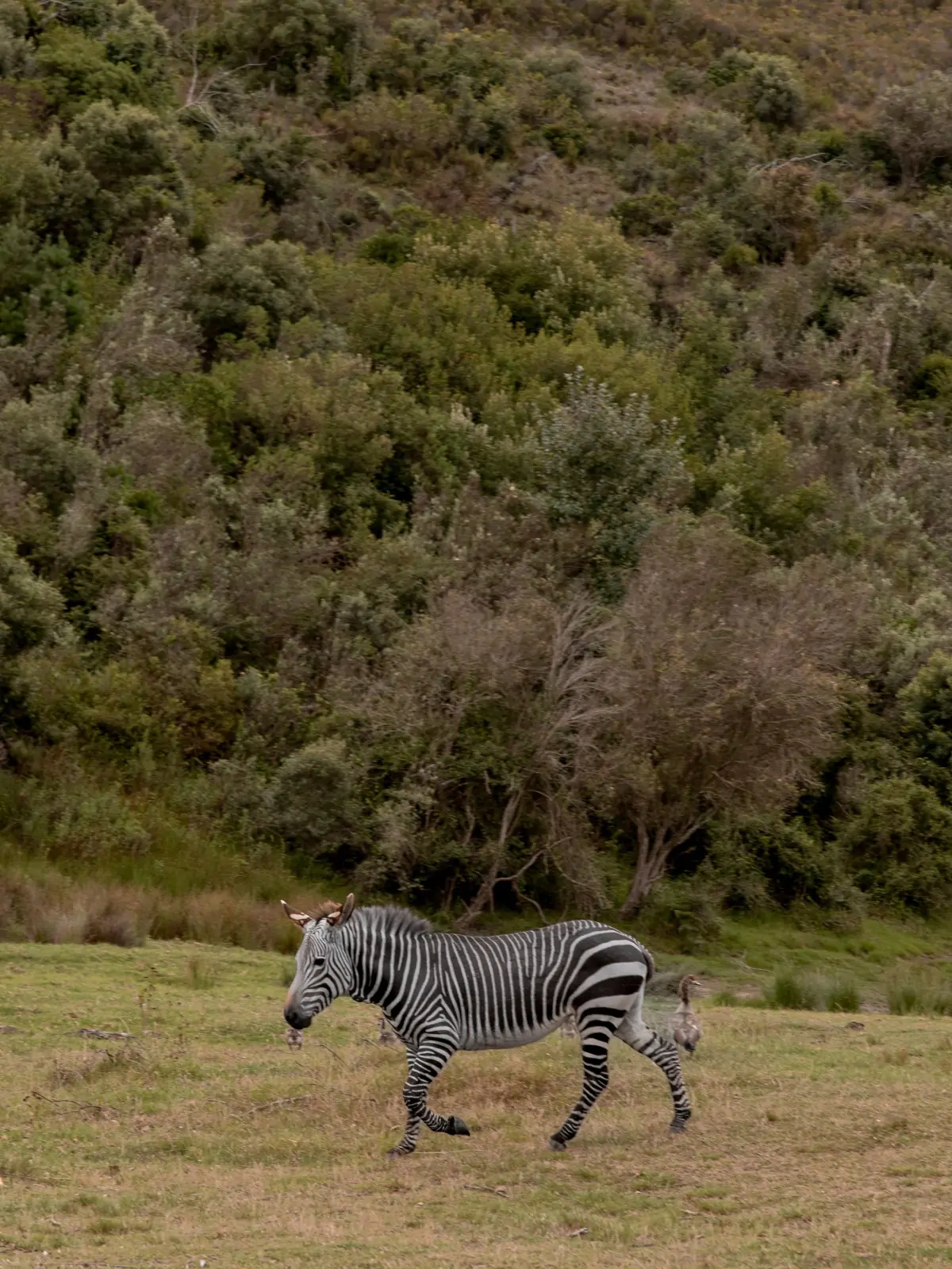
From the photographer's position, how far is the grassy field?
1010 cm

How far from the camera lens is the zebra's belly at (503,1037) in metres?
12.8

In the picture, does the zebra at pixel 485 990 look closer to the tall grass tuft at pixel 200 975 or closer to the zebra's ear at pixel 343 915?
the zebra's ear at pixel 343 915

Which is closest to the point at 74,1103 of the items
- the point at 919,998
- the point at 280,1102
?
the point at 280,1102

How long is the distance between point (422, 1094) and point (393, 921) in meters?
1.35

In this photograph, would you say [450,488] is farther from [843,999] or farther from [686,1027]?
[686,1027]

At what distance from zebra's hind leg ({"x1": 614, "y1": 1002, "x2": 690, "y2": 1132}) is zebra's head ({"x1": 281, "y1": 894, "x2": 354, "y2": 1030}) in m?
2.13

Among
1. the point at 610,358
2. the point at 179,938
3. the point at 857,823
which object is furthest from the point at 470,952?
A: the point at 610,358

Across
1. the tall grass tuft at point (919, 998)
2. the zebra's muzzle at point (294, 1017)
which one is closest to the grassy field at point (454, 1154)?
the zebra's muzzle at point (294, 1017)

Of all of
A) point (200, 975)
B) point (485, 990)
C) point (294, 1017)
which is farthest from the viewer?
point (200, 975)

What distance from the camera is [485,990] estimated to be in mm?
12781

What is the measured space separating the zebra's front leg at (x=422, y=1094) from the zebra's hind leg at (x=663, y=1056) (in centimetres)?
134

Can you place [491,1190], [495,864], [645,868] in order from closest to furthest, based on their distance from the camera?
[491,1190], [495,864], [645,868]

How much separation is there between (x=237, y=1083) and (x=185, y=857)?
12.8 m

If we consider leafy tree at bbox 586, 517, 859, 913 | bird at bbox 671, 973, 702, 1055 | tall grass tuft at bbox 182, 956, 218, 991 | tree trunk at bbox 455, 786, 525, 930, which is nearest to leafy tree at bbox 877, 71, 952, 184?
leafy tree at bbox 586, 517, 859, 913
